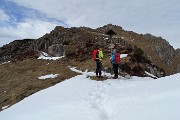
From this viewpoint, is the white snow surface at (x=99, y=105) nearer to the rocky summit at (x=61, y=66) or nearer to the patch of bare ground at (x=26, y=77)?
the patch of bare ground at (x=26, y=77)

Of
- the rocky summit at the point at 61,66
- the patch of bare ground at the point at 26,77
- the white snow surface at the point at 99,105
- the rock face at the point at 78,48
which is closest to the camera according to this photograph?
the white snow surface at the point at 99,105

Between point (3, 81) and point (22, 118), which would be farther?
point (3, 81)

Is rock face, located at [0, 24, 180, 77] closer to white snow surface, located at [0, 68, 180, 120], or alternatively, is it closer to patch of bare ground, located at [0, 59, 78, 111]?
patch of bare ground, located at [0, 59, 78, 111]

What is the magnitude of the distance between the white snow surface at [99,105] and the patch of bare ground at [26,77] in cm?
402

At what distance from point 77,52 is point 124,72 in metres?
12.7

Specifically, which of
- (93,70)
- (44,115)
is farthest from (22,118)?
(93,70)

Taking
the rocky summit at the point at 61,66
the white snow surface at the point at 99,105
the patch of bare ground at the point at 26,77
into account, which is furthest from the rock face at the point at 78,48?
the white snow surface at the point at 99,105

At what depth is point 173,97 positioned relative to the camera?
487 inches

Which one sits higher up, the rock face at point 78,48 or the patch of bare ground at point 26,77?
the rock face at point 78,48

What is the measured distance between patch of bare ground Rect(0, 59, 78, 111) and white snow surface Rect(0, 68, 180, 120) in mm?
4023

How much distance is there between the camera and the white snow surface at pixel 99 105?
460 inches

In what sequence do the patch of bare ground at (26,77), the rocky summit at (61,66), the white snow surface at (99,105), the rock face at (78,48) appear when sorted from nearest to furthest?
the white snow surface at (99,105), the patch of bare ground at (26,77), the rocky summit at (61,66), the rock face at (78,48)

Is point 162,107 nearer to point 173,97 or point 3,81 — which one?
point 173,97

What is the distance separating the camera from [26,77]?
2978 centimetres
